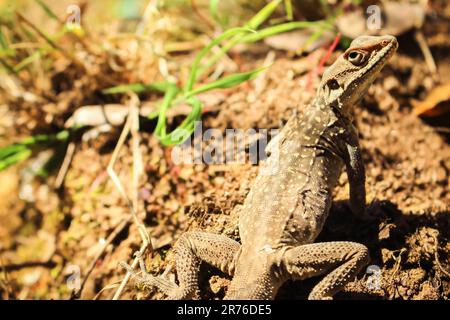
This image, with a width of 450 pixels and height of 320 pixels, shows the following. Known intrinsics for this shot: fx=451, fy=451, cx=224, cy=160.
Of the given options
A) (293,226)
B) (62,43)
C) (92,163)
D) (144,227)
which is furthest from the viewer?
(62,43)

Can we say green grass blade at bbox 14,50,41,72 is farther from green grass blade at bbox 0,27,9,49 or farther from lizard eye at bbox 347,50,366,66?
lizard eye at bbox 347,50,366,66

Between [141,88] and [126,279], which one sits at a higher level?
[141,88]

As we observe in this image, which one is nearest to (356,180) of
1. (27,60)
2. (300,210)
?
(300,210)

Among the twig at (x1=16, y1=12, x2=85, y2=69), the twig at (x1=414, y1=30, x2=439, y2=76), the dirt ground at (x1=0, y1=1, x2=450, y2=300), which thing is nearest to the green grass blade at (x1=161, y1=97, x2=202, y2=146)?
the dirt ground at (x1=0, y1=1, x2=450, y2=300)

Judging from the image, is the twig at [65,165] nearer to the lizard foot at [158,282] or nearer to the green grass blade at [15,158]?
the green grass blade at [15,158]

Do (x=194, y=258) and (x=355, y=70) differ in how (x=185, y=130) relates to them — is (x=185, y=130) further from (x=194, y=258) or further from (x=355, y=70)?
(x=355, y=70)

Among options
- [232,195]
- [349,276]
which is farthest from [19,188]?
[349,276]
